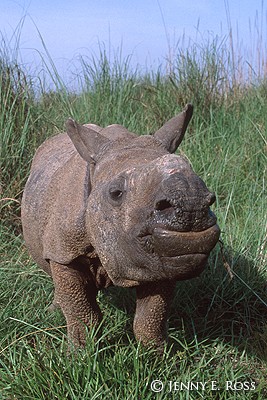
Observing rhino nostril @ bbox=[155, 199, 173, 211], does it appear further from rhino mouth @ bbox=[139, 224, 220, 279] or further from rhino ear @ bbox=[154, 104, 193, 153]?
rhino ear @ bbox=[154, 104, 193, 153]

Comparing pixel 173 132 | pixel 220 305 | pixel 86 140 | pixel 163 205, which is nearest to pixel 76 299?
pixel 86 140

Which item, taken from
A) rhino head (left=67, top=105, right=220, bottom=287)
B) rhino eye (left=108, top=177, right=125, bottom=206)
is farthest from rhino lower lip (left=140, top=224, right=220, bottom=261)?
rhino eye (left=108, top=177, right=125, bottom=206)

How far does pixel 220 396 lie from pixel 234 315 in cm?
104

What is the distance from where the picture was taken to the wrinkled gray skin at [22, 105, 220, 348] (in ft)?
6.40

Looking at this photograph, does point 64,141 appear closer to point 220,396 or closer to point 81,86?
point 220,396

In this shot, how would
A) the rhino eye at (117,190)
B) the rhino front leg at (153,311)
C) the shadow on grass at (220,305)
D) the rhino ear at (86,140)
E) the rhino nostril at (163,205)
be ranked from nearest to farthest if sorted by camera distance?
the rhino nostril at (163,205) → the rhino eye at (117,190) → the rhino ear at (86,140) → the rhino front leg at (153,311) → the shadow on grass at (220,305)

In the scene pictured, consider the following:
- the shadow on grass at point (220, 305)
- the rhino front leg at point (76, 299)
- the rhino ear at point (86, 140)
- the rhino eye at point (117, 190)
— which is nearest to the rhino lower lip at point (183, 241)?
the rhino eye at point (117, 190)

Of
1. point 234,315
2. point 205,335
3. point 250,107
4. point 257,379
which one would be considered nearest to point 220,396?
point 257,379

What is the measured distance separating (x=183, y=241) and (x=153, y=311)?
2.78 feet

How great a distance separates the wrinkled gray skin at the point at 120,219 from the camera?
195 centimetres

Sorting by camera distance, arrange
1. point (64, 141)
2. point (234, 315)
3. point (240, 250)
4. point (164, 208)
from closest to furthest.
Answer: point (164, 208) → point (64, 141) → point (234, 315) → point (240, 250)

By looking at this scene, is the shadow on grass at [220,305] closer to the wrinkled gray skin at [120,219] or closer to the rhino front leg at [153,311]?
the rhino front leg at [153,311]

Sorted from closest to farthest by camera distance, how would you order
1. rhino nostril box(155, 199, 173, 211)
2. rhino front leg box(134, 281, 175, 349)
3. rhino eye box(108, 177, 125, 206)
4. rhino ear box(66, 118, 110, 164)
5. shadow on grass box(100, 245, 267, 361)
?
rhino nostril box(155, 199, 173, 211), rhino eye box(108, 177, 125, 206), rhino ear box(66, 118, 110, 164), rhino front leg box(134, 281, 175, 349), shadow on grass box(100, 245, 267, 361)

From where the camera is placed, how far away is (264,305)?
3742 millimetres
